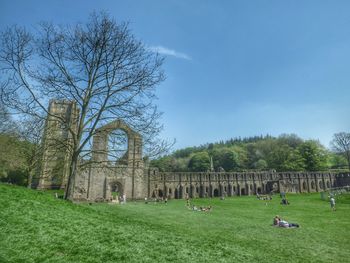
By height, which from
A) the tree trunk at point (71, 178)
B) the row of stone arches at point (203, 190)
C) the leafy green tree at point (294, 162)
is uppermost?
the leafy green tree at point (294, 162)

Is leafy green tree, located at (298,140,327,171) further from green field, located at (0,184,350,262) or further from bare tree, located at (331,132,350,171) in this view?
green field, located at (0,184,350,262)

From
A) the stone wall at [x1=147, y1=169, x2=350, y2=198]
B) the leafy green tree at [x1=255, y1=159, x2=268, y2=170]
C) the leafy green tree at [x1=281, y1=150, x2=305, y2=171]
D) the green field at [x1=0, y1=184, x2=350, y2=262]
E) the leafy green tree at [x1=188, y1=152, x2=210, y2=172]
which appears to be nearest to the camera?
the green field at [x1=0, y1=184, x2=350, y2=262]

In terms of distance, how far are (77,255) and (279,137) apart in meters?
103

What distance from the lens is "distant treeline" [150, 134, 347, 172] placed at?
7362 centimetres

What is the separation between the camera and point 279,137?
98.2 meters

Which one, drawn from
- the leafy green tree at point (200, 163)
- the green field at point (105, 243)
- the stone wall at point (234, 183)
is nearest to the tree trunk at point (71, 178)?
the green field at point (105, 243)

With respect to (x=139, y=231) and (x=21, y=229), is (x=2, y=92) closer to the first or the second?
(x=21, y=229)

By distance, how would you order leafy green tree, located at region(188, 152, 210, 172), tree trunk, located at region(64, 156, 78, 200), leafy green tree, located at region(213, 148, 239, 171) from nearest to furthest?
tree trunk, located at region(64, 156, 78, 200)
leafy green tree, located at region(188, 152, 210, 172)
leafy green tree, located at region(213, 148, 239, 171)

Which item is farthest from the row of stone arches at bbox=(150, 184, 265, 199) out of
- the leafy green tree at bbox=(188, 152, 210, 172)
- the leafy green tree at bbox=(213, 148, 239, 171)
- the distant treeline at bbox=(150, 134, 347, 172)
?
the leafy green tree at bbox=(213, 148, 239, 171)

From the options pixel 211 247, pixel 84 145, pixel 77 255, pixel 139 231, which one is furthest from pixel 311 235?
pixel 84 145

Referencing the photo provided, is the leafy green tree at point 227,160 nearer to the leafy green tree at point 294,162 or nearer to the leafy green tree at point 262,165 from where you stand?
the leafy green tree at point 262,165

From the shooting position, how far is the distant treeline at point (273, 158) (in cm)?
7362

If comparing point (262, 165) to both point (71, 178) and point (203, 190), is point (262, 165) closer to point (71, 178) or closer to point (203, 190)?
point (203, 190)

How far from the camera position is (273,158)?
85.8 metres
